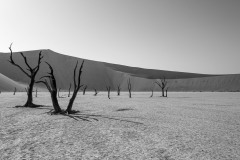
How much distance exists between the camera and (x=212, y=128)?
9.89 meters

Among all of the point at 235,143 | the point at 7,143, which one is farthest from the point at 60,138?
the point at 235,143

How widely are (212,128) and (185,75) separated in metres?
146

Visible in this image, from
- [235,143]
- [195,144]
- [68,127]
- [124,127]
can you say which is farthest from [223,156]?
[68,127]

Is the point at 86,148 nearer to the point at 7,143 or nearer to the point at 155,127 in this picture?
the point at 7,143

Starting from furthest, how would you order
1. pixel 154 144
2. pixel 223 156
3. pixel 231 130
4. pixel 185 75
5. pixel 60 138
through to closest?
pixel 185 75 < pixel 231 130 < pixel 60 138 < pixel 154 144 < pixel 223 156

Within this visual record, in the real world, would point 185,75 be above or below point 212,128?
above

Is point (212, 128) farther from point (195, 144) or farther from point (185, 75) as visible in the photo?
point (185, 75)

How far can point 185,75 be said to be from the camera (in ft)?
491

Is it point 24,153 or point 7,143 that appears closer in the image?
point 24,153

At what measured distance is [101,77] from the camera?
443 feet

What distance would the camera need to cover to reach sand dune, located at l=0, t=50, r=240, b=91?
106m

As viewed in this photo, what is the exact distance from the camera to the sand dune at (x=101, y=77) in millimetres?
106312

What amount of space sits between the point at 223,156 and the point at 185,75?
492ft

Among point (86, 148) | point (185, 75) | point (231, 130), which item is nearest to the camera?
point (86, 148)
